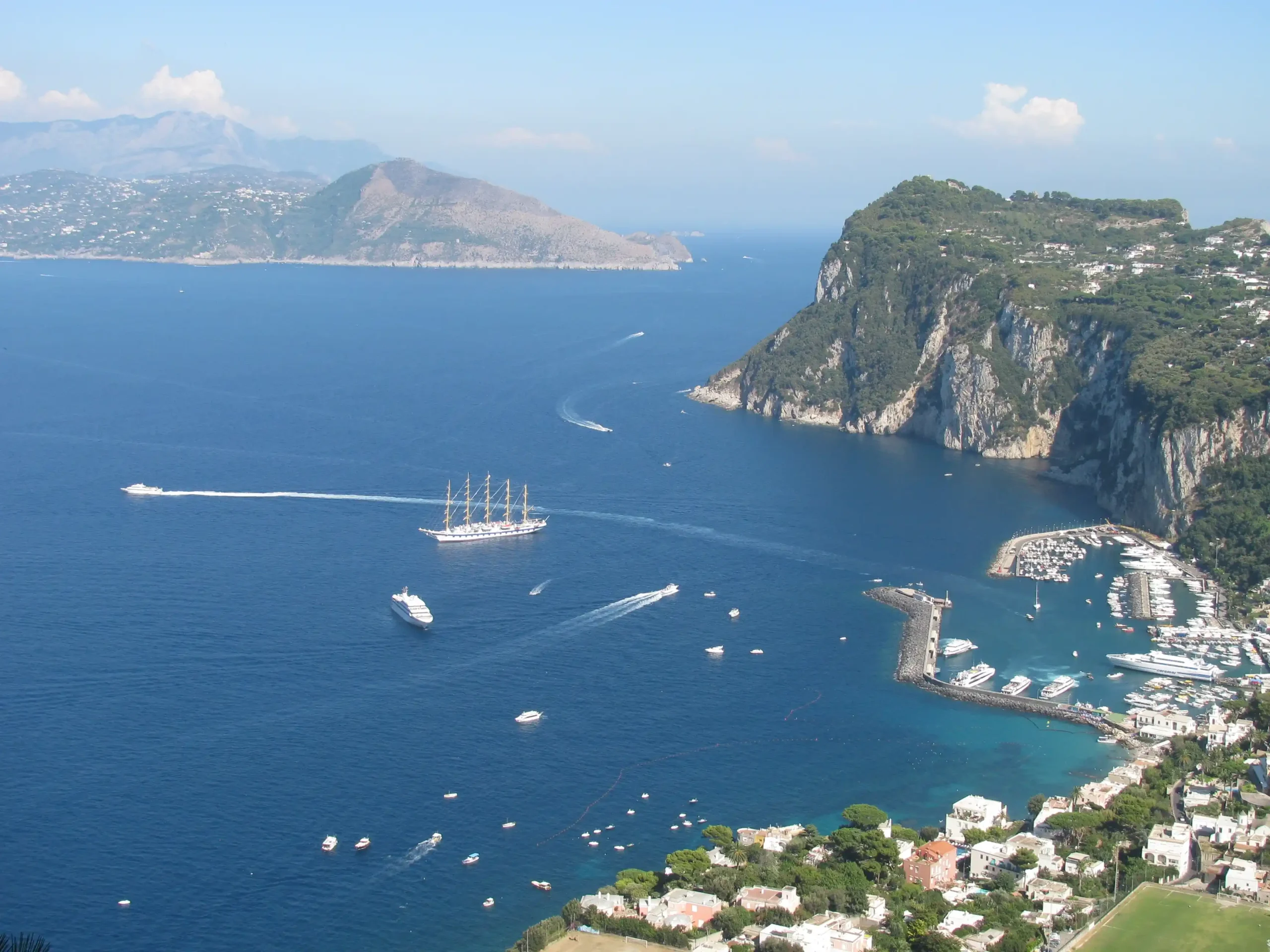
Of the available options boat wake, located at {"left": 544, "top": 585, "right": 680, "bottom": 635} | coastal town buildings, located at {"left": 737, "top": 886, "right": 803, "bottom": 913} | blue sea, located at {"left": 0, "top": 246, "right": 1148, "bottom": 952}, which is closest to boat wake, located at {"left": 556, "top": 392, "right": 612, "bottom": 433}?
blue sea, located at {"left": 0, "top": 246, "right": 1148, "bottom": 952}

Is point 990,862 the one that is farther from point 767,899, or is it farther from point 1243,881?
point 767,899

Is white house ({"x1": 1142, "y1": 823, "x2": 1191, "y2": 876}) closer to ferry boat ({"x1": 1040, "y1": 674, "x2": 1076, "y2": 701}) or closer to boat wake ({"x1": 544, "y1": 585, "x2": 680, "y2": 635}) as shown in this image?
ferry boat ({"x1": 1040, "y1": 674, "x2": 1076, "y2": 701})

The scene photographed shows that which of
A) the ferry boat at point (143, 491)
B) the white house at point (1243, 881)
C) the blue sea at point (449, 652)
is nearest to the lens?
the white house at point (1243, 881)

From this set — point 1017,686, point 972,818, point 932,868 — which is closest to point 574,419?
point 1017,686

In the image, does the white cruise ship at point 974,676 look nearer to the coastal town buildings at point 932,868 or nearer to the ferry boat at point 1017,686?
the ferry boat at point 1017,686

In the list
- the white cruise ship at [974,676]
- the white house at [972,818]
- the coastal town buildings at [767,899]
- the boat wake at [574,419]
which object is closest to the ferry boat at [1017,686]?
the white cruise ship at [974,676]

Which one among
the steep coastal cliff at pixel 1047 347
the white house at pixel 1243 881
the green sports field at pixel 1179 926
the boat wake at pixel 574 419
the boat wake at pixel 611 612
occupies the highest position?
the steep coastal cliff at pixel 1047 347
